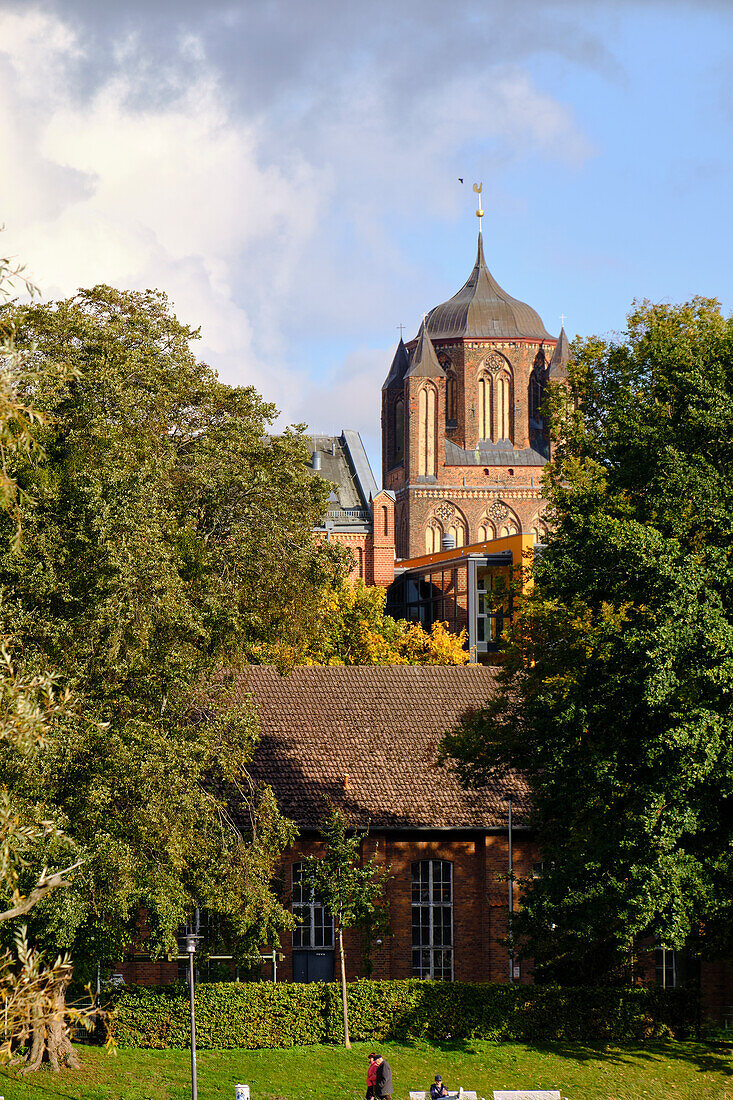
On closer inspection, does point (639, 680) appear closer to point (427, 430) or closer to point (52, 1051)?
point (52, 1051)

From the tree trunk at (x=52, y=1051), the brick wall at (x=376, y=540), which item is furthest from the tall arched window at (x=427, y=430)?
the tree trunk at (x=52, y=1051)

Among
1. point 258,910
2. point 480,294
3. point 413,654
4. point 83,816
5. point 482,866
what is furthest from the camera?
point 480,294

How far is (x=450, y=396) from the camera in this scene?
108m

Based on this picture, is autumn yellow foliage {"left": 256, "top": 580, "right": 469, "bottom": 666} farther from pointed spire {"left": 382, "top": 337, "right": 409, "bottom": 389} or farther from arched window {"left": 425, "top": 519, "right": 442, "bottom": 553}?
pointed spire {"left": 382, "top": 337, "right": 409, "bottom": 389}

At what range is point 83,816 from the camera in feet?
66.8

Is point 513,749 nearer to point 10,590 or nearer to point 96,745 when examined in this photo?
point 96,745

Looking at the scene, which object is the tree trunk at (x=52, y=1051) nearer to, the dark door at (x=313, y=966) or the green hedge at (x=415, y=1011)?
the green hedge at (x=415, y=1011)

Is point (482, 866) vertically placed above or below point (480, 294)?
below

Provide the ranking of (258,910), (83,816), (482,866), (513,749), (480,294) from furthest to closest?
1. (480,294)
2. (482,866)
3. (513,749)
4. (258,910)
5. (83,816)

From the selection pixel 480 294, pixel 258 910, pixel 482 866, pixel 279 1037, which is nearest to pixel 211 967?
pixel 279 1037

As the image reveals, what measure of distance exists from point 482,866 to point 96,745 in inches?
505

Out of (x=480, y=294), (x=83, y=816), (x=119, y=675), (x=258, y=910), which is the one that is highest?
(x=480, y=294)

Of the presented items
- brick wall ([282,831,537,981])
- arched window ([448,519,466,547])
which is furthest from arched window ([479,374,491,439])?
brick wall ([282,831,537,981])

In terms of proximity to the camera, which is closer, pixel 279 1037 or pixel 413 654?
pixel 279 1037
